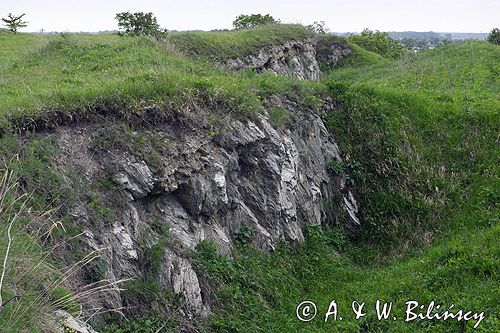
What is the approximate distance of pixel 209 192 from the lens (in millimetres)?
8727

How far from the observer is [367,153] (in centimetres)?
1224

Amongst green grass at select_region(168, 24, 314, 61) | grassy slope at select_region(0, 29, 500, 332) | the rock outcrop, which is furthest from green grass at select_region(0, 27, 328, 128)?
the rock outcrop

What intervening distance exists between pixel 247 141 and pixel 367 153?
12.2ft

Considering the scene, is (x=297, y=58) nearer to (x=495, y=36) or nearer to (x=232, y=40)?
(x=232, y=40)

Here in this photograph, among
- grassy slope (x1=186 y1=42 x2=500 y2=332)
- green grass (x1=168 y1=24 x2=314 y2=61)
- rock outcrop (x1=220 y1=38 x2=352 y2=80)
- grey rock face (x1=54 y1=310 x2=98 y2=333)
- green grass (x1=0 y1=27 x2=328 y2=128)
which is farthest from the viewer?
rock outcrop (x1=220 y1=38 x2=352 y2=80)

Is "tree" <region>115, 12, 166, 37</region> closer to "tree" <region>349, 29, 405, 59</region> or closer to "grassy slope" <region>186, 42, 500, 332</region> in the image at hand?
"grassy slope" <region>186, 42, 500, 332</region>

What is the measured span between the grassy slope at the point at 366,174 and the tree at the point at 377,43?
1686 cm

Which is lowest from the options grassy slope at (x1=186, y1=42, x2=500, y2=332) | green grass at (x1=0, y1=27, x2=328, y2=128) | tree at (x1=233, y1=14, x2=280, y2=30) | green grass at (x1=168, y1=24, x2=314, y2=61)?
grassy slope at (x1=186, y1=42, x2=500, y2=332)

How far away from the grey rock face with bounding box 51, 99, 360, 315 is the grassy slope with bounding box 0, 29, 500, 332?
16.7 inches

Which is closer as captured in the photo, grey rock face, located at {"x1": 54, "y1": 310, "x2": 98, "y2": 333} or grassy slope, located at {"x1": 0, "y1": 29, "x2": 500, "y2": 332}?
grey rock face, located at {"x1": 54, "y1": 310, "x2": 98, "y2": 333}

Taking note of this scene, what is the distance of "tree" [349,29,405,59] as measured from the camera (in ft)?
107

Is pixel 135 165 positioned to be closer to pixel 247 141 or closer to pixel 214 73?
pixel 247 141

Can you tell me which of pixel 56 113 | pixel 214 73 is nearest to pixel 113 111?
pixel 56 113

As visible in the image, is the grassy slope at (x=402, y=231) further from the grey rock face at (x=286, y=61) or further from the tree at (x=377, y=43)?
the tree at (x=377, y=43)
